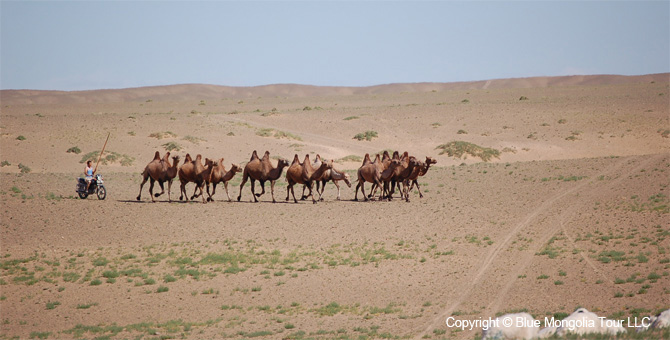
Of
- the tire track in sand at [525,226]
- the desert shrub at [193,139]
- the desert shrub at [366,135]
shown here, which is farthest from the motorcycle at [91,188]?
the desert shrub at [366,135]

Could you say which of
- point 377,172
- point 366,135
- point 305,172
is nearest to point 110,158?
point 305,172

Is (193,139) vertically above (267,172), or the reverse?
(193,139)

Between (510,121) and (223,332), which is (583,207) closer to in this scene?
(223,332)

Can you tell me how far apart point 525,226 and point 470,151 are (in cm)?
2269

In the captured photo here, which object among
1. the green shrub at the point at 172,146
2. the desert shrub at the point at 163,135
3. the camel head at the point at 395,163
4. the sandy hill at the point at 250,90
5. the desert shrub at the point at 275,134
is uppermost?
the sandy hill at the point at 250,90

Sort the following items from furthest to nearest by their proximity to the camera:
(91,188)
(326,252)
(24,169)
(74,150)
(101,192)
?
(74,150)
(24,169)
(101,192)
(91,188)
(326,252)

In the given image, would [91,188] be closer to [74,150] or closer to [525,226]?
[525,226]

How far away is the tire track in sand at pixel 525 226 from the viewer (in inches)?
571

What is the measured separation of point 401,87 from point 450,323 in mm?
177224

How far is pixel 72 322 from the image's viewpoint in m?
14.1

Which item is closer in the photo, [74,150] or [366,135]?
[74,150]

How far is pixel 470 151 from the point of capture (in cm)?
4453

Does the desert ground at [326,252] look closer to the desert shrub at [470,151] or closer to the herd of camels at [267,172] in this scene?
the herd of camels at [267,172]

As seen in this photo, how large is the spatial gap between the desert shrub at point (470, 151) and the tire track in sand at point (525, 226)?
35.0 ft
